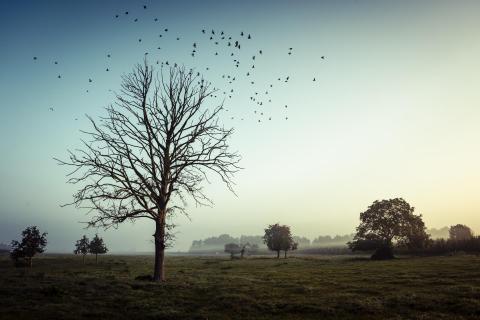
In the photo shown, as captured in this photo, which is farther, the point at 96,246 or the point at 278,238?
the point at 278,238

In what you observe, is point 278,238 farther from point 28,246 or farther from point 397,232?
point 28,246

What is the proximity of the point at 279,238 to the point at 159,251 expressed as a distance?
7913cm

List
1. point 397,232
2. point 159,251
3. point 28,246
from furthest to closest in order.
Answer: point 397,232, point 28,246, point 159,251

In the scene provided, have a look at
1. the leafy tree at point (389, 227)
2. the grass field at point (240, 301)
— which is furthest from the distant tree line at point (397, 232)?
the grass field at point (240, 301)

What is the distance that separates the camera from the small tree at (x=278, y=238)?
103 m

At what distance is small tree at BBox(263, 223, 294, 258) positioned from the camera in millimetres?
102625

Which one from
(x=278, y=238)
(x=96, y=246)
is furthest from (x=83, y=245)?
(x=278, y=238)

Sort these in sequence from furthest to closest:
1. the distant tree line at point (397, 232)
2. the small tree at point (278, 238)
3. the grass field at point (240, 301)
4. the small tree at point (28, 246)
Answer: the small tree at point (278, 238) < the distant tree line at point (397, 232) < the small tree at point (28, 246) < the grass field at point (240, 301)

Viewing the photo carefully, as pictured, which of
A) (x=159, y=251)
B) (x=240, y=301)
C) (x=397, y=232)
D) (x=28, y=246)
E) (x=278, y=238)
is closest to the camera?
(x=240, y=301)

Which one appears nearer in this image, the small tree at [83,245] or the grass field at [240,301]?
the grass field at [240,301]

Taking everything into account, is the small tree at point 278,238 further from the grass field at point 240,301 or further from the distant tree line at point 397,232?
the grass field at point 240,301

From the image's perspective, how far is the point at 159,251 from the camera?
90.3 feet

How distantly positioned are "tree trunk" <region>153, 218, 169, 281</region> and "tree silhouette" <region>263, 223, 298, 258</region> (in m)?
77.6

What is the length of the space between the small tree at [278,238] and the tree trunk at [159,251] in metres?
77.1
